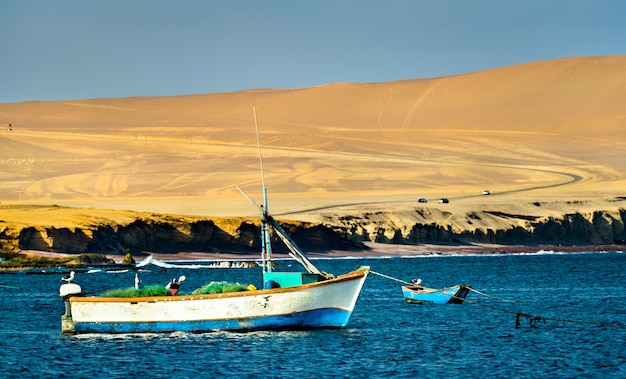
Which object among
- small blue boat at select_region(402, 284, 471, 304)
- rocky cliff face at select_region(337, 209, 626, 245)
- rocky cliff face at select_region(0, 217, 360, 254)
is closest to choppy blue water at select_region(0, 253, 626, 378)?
small blue boat at select_region(402, 284, 471, 304)

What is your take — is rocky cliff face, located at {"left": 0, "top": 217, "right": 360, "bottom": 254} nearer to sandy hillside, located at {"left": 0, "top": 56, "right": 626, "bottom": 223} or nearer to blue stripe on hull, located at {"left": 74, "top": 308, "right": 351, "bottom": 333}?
sandy hillside, located at {"left": 0, "top": 56, "right": 626, "bottom": 223}

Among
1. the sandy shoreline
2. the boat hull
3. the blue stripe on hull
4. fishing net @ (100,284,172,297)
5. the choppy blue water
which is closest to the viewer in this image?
the choppy blue water

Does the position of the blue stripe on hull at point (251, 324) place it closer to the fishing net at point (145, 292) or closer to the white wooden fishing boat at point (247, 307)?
the white wooden fishing boat at point (247, 307)

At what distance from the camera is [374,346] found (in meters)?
37.3

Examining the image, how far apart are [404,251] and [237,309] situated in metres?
72.1

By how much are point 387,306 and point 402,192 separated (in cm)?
9076

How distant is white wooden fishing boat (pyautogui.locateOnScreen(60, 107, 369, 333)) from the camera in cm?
3734

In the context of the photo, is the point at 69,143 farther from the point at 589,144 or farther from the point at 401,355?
the point at 401,355

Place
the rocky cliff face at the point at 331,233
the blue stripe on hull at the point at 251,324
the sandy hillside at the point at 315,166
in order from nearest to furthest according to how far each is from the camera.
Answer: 1. the blue stripe on hull at the point at 251,324
2. the rocky cliff face at the point at 331,233
3. the sandy hillside at the point at 315,166

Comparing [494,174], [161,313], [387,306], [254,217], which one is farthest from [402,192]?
[161,313]

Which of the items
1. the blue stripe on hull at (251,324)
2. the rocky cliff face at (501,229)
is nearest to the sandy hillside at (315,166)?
the rocky cliff face at (501,229)

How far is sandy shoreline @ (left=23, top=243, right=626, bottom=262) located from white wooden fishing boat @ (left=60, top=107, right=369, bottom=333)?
5297cm

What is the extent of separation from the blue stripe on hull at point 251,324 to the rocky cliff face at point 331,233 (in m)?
52.6

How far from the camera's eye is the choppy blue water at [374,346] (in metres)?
32.9
